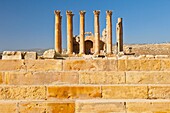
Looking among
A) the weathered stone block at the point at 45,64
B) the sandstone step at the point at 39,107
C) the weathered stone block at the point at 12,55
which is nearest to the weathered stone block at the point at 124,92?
the sandstone step at the point at 39,107

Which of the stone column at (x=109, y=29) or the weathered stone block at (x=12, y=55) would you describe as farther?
the stone column at (x=109, y=29)

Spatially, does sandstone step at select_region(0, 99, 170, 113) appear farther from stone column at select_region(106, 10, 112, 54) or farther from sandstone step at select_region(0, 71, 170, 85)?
stone column at select_region(106, 10, 112, 54)

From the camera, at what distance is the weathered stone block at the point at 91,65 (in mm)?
9070

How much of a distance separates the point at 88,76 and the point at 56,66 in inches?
50.0

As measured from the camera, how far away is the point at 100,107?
6.46 meters

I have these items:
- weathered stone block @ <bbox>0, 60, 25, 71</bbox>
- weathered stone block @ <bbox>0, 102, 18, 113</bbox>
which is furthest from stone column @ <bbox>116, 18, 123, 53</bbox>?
weathered stone block @ <bbox>0, 102, 18, 113</bbox>

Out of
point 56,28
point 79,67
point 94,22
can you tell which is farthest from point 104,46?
point 79,67

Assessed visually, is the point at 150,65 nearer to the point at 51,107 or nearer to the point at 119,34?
the point at 51,107

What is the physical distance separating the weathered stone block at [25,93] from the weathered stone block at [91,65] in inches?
78.2

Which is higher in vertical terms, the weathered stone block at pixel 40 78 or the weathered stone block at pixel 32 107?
the weathered stone block at pixel 40 78

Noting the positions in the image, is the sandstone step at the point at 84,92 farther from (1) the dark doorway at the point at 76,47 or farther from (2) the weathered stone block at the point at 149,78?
(1) the dark doorway at the point at 76,47

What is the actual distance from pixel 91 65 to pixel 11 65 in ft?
7.55

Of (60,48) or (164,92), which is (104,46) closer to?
(60,48)

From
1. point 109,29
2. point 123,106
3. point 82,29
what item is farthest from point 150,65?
point 82,29
